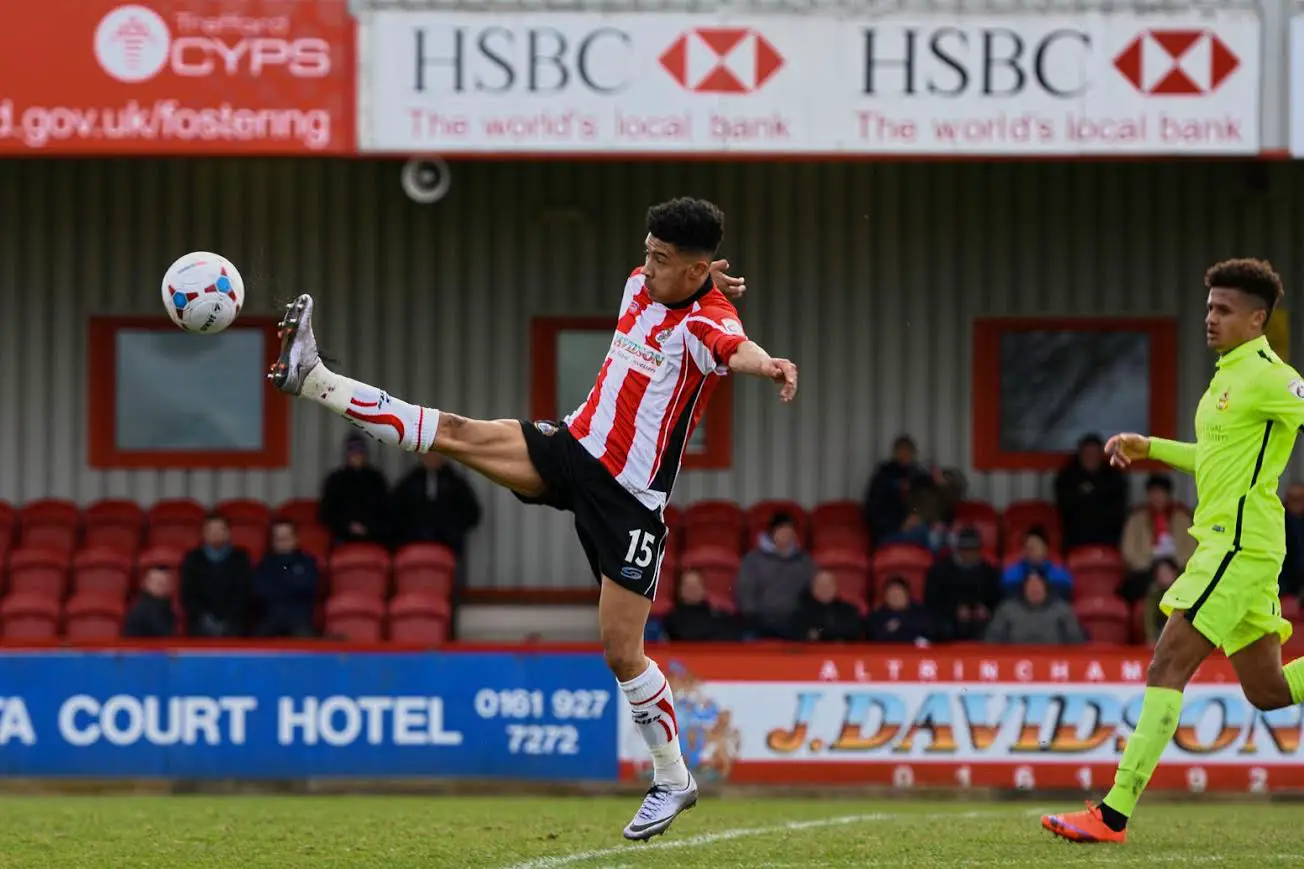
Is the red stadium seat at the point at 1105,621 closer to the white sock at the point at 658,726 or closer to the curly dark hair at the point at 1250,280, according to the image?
the curly dark hair at the point at 1250,280

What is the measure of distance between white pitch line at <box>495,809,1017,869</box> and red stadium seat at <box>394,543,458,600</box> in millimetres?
5355

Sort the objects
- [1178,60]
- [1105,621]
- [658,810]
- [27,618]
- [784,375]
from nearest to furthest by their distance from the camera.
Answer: [784,375] → [658,810] → [1178,60] → [1105,621] → [27,618]

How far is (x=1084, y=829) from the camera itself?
26.5 ft

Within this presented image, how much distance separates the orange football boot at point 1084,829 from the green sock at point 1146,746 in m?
0.08

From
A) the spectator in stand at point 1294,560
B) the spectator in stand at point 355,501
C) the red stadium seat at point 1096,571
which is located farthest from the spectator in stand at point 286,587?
the spectator in stand at point 1294,560

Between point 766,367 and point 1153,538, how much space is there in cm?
977

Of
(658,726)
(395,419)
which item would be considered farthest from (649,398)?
(658,726)

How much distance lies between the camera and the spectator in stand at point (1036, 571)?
15.0 metres

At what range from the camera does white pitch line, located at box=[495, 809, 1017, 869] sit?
7.61 m

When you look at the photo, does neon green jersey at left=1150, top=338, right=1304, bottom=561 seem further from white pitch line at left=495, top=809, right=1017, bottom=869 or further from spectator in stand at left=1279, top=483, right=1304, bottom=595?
spectator in stand at left=1279, top=483, right=1304, bottom=595

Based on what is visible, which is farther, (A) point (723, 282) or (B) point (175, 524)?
(B) point (175, 524)

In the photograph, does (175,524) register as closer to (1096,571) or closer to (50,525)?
(50,525)

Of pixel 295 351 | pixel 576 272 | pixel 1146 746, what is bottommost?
pixel 1146 746

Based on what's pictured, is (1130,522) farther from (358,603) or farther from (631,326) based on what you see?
(631,326)
